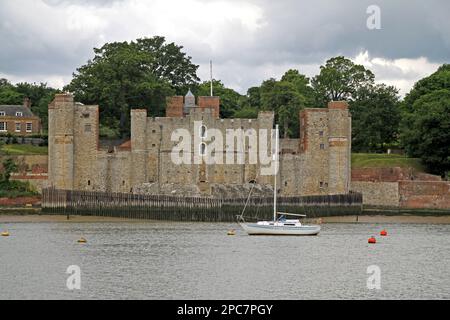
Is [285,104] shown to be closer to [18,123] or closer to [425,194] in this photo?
[425,194]

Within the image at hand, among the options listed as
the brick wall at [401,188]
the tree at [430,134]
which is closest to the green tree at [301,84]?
the tree at [430,134]

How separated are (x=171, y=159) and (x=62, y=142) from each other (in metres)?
8.31

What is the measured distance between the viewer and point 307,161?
84.9 metres

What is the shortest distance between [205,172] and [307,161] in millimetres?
7933

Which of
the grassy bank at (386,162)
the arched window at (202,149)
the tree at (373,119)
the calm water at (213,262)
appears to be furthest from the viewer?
the tree at (373,119)

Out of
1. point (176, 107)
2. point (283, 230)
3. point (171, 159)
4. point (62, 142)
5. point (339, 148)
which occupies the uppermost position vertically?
point (176, 107)

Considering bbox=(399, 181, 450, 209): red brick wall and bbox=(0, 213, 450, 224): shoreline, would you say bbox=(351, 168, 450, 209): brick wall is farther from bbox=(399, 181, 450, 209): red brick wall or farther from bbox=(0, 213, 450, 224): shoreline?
bbox=(0, 213, 450, 224): shoreline

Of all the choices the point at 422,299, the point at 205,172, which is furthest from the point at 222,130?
the point at 422,299

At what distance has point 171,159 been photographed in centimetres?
8394

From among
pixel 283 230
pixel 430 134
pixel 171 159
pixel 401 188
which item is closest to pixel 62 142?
pixel 171 159

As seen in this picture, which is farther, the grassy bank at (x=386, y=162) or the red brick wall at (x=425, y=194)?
the grassy bank at (x=386, y=162)

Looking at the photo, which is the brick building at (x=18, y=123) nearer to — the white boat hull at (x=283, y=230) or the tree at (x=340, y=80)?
the tree at (x=340, y=80)

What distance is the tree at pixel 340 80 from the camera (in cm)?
10562
